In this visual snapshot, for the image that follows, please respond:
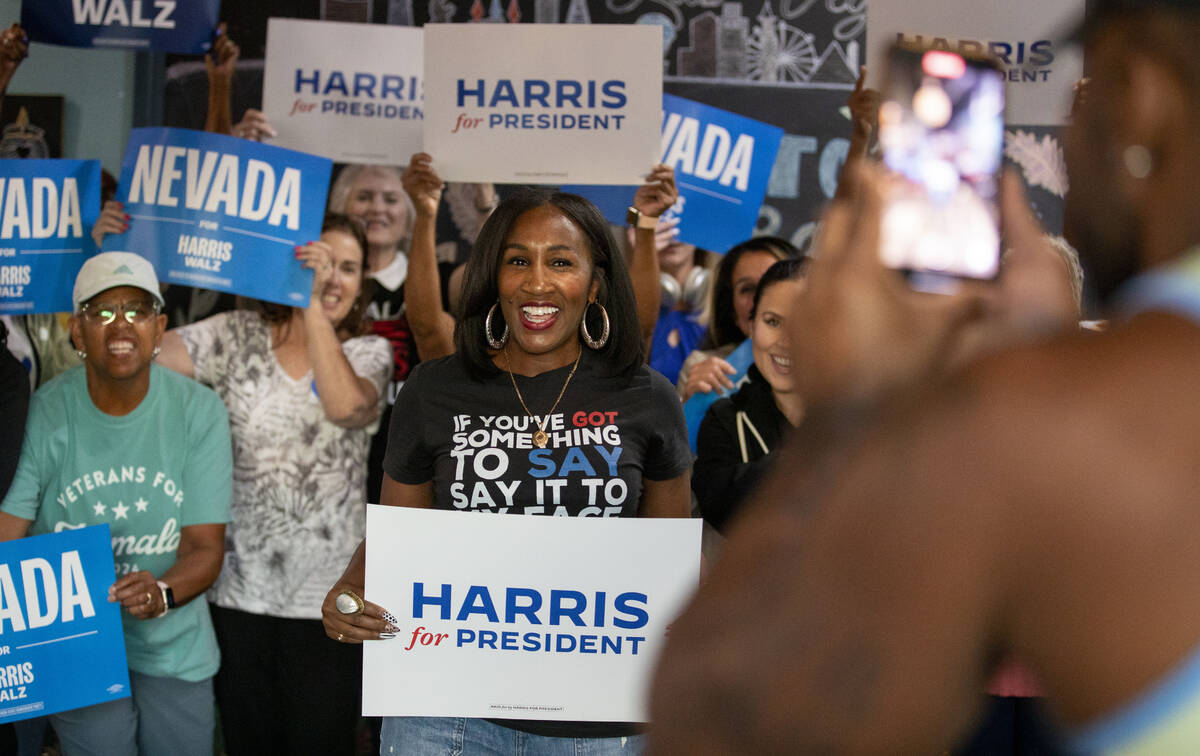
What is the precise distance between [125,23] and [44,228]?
2.64 feet

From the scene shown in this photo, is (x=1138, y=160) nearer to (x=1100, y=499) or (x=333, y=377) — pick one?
(x=1100, y=499)

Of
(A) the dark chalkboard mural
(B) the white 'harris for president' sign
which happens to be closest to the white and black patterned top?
(B) the white 'harris for president' sign

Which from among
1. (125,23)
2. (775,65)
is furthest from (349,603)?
(775,65)

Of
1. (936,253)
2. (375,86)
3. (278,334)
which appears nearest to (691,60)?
(375,86)

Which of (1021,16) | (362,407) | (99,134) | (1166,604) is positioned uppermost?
(1021,16)

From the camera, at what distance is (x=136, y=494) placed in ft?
10.1

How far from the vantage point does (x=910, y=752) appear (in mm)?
650

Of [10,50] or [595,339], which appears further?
[10,50]

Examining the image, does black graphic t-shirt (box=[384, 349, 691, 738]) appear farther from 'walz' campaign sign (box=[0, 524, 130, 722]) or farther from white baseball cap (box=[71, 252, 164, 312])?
white baseball cap (box=[71, 252, 164, 312])

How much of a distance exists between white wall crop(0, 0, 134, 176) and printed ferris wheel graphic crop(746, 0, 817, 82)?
2859 millimetres

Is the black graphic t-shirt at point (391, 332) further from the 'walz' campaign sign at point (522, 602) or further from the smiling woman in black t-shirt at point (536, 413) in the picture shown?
the 'walz' campaign sign at point (522, 602)

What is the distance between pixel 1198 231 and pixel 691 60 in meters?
4.62

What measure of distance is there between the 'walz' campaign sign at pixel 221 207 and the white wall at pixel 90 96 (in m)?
1.64

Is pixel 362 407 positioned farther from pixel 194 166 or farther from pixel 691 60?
pixel 691 60
